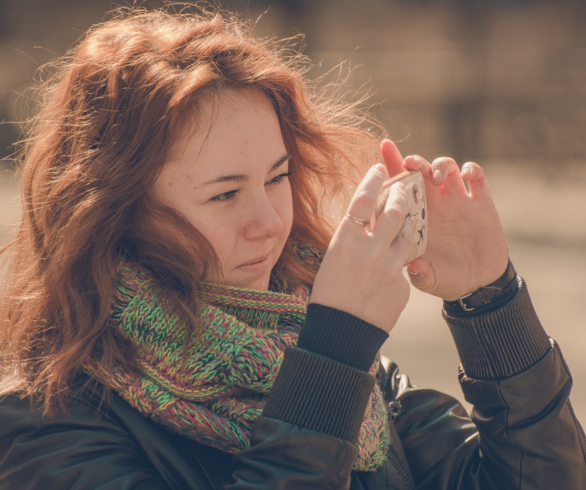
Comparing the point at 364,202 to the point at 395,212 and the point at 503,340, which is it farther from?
the point at 503,340

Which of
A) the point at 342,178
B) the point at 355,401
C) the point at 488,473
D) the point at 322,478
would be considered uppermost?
the point at 342,178

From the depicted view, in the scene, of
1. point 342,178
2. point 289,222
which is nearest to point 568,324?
point 342,178

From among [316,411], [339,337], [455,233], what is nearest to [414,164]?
[455,233]

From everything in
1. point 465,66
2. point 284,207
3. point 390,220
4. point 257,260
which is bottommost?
point 465,66

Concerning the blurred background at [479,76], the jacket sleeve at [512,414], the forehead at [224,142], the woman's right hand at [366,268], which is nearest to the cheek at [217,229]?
the forehead at [224,142]

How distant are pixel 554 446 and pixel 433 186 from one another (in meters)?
0.75

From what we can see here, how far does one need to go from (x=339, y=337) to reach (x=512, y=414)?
0.60m

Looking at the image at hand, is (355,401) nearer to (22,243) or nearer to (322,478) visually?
(322,478)

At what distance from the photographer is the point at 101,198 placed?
1469 millimetres

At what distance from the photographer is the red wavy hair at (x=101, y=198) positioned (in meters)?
1.42

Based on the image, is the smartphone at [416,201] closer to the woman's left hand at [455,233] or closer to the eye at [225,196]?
the woman's left hand at [455,233]

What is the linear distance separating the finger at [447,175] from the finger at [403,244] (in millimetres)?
336

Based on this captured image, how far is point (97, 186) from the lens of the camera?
149 centimetres

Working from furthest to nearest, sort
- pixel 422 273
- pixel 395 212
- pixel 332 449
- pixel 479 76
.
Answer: pixel 479 76
pixel 422 273
pixel 395 212
pixel 332 449
